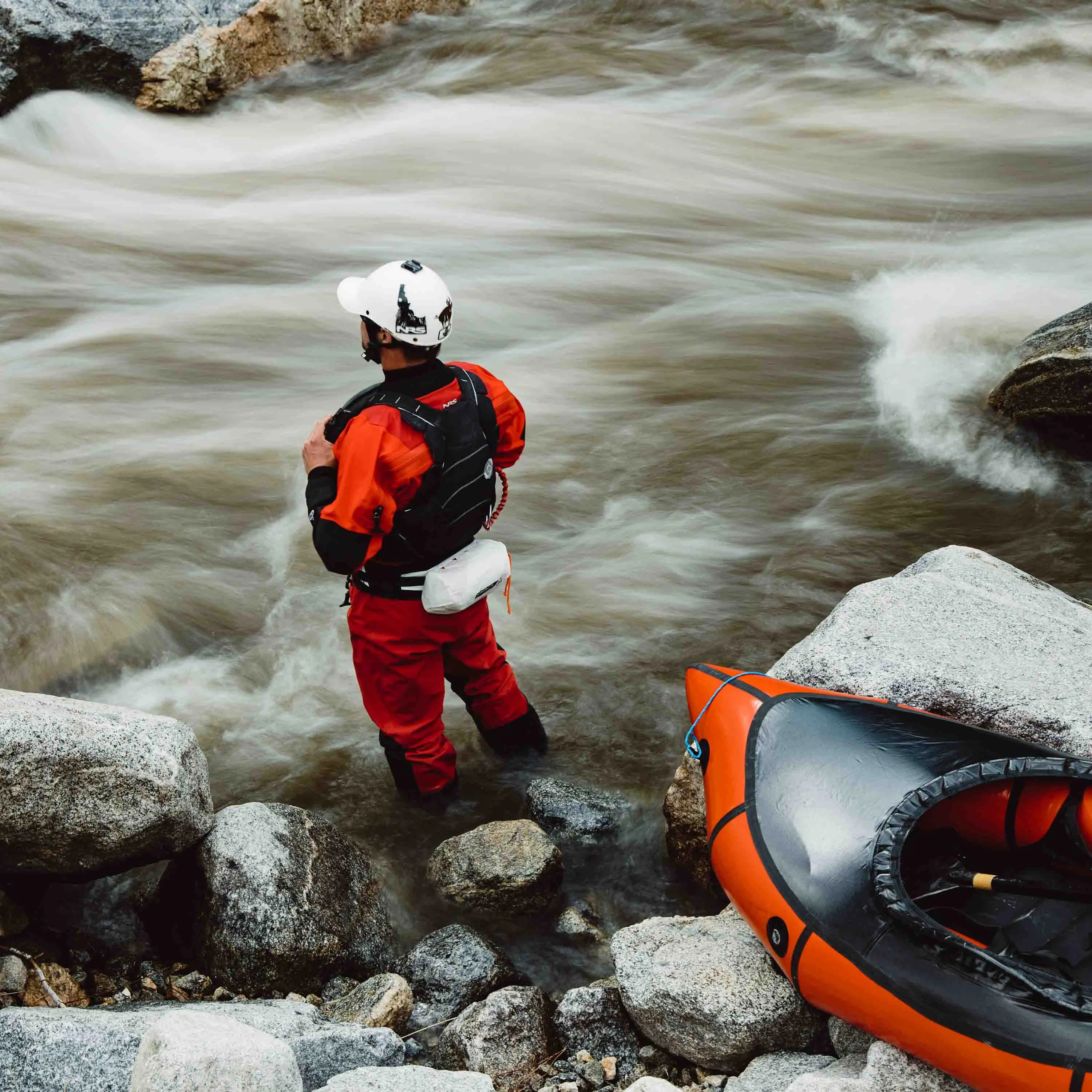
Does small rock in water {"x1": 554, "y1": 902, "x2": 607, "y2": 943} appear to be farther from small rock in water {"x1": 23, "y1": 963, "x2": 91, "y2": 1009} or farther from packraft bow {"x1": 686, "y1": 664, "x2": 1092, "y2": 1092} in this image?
small rock in water {"x1": 23, "y1": 963, "x2": 91, "y2": 1009}

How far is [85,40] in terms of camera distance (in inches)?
379

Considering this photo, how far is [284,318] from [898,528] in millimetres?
4303

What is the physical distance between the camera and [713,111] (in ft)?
33.9

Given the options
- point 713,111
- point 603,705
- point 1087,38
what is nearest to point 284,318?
point 603,705

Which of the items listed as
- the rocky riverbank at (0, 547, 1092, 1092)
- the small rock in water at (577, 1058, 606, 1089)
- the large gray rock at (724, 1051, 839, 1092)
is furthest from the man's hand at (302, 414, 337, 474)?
the large gray rock at (724, 1051, 839, 1092)

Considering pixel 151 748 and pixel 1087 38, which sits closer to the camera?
pixel 151 748

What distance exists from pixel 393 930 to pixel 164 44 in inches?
342

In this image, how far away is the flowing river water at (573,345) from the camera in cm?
516

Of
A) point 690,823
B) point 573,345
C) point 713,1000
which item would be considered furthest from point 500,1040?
point 573,345

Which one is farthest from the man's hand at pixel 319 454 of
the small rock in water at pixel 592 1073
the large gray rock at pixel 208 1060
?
the small rock in water at pixel 592 1073

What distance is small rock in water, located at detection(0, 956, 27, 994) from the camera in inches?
130

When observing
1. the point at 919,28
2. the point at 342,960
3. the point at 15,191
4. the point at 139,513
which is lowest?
the point at 342,960

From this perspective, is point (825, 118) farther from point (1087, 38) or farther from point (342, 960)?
point (342, 960)

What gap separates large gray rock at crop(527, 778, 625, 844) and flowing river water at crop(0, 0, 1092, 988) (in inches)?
3.8
